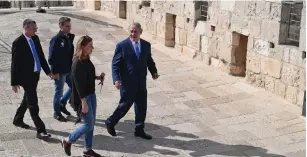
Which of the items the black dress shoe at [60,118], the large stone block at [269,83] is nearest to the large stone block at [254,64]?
the large stone block at [269,83]

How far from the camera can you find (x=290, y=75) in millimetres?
7684

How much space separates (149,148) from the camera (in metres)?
5.98

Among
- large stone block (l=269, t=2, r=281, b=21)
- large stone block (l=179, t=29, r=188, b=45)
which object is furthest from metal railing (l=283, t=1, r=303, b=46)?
large stone block (l=179, t=29, r=188, b=45)

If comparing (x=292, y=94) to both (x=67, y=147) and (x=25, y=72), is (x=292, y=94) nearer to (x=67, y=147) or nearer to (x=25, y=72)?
(x=67, y=147)

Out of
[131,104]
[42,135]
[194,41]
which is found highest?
[194,41]

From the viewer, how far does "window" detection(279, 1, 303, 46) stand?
779 cm

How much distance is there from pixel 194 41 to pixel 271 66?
267 cm

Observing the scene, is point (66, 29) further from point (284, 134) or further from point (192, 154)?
point (284, 134)

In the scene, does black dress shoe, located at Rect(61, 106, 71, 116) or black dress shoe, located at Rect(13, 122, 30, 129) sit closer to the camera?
black dress shoe, located at Rect(13, 122, 30, 129)

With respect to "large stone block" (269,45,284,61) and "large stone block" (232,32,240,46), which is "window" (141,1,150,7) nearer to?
"large stone block" (232,32,240,46)

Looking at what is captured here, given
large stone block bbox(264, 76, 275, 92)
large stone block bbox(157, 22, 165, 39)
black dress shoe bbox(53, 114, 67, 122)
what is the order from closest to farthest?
1. black dress shoe bbox(53, 114, 67, 122)
2. large stone block bbox(264, 76, 275, 92)
3. large stone block bbox(157, 22, 165, 39)

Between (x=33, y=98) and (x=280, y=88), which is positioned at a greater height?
(x=33, y=98)

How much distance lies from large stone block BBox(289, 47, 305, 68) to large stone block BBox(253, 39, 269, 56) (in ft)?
2.15

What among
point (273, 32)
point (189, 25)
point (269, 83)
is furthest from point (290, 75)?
point (189, 25)
